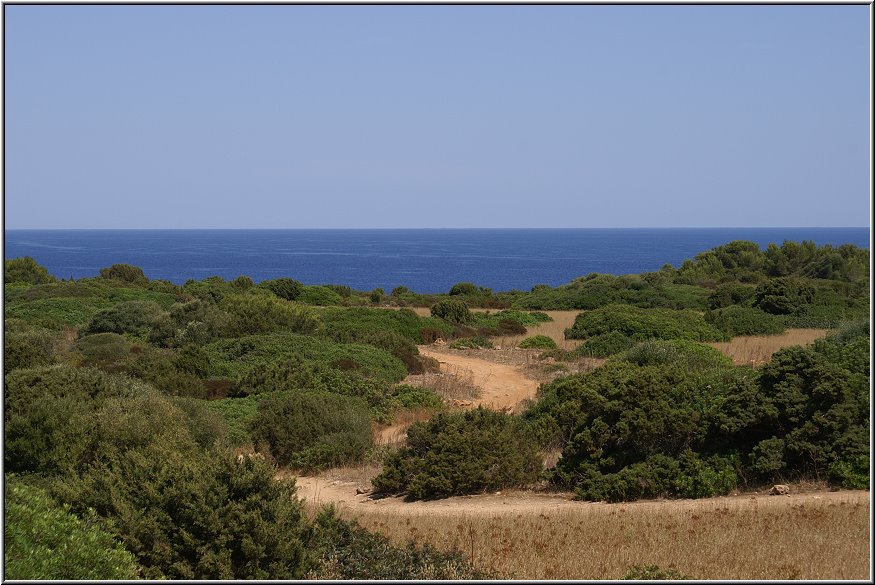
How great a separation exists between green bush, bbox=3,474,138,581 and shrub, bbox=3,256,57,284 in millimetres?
44642

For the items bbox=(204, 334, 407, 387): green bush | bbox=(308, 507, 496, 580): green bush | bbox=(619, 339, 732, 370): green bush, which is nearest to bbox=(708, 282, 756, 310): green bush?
bbox=(619, 339, 732, 370): green bush

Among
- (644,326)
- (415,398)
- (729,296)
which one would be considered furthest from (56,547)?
(729,296)

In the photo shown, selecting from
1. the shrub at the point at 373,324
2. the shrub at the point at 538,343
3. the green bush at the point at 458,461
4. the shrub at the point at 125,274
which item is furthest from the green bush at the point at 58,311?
the green bush at the point at 458,461

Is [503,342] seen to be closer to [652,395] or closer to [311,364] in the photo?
[311,364]

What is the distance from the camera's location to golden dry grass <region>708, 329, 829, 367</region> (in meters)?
25.2

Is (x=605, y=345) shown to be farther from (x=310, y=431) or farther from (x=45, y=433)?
(x=45, y=433)

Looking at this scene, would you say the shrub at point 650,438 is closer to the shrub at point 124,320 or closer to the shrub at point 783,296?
the shrub at point 124,320

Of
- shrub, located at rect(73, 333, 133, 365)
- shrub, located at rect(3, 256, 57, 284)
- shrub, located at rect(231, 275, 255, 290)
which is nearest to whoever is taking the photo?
shrub, located at rect(73, 333, 133, 365)

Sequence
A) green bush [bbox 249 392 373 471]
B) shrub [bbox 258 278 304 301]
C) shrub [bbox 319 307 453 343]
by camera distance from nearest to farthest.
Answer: green bush [bbox 249 392 373 471] < shrub [bbox 319 307 453 343] < shrub [bbox 258 278 304 301]

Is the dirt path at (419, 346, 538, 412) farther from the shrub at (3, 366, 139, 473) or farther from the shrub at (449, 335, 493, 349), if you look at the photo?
the shrub at (3, 366, 139, 473)

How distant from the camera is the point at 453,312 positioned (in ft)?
116

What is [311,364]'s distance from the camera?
A: 21.2 m

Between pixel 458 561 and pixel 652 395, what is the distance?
5.07 metres

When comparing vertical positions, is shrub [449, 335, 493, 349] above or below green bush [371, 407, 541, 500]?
Result: below
